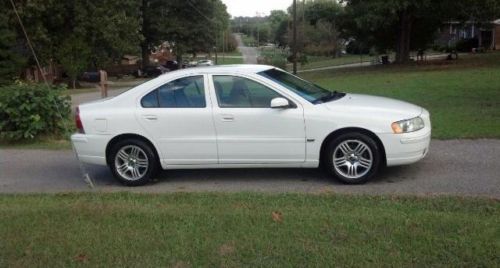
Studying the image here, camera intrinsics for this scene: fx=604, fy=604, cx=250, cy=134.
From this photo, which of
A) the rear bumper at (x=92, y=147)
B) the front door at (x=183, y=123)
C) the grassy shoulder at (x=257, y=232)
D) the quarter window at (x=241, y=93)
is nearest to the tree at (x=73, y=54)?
the rear bumper at (x=92, y=147)

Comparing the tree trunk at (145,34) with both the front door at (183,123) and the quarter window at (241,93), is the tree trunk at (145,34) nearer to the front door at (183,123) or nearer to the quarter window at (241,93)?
the front door at (183,123)

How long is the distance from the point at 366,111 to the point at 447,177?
1.27 m

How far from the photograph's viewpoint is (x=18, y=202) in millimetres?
6711

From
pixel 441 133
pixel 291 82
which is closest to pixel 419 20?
pixel 441 133

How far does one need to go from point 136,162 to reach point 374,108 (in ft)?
9.89

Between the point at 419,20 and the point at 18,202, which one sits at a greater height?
the point at 419,20

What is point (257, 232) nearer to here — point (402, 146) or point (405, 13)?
point (402, 146)

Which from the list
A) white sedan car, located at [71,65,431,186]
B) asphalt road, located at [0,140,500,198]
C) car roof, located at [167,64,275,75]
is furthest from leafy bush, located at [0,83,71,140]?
car roof, located at [167,64,275,75]

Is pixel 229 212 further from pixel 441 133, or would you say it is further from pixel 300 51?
pixel 300 51

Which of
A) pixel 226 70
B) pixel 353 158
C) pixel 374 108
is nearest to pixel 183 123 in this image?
pixel 226 70

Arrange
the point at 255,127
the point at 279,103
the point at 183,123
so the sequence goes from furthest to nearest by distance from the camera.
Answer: the point at 183,123, the point at 255,127, the point at 279,103

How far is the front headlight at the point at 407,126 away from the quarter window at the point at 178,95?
2.34m

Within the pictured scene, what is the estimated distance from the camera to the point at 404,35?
40.7 meters

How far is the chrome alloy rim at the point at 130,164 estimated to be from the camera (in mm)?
7586
